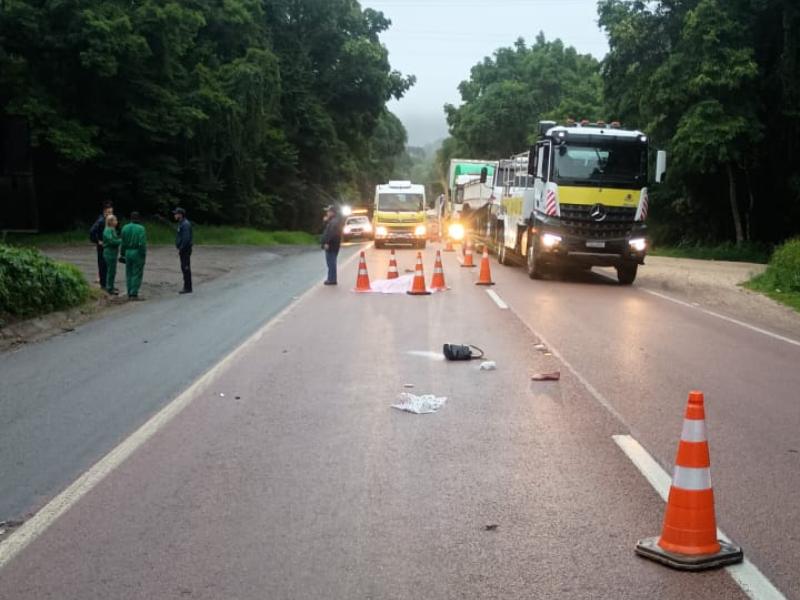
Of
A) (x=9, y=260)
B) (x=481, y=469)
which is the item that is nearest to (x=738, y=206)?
(x=9, y=260)

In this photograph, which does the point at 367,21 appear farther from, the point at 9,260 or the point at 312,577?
the point at 312,577

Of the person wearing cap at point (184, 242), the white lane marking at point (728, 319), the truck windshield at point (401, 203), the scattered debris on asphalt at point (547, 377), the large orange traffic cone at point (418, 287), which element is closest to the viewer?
the scattered debris on asphalt at point (547, 377)

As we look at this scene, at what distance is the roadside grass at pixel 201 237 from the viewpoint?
35656 millimetres

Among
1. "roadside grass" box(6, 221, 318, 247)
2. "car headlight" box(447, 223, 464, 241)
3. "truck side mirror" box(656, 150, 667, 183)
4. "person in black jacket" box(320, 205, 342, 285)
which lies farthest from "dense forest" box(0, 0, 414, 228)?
"truck side mirror" box(656, 150, 667, 183)

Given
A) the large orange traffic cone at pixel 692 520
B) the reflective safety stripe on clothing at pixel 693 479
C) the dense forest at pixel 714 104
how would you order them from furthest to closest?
1. the dense forest at pixel 714 104
2. the reflective safety stripe on clothing at pixel 693 479
3. the large orange traffic cone at pixel 692 520

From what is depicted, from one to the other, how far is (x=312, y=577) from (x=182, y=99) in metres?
38.4

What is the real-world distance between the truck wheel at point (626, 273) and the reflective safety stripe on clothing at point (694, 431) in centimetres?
1688

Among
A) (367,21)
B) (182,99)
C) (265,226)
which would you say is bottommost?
(265,226)

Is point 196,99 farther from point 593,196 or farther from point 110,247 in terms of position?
point 593,196

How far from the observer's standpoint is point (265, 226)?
53688mm

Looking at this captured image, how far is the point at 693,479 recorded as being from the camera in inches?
180

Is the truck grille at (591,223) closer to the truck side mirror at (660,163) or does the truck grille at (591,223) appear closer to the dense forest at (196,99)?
the truck side mirror at (660,163)

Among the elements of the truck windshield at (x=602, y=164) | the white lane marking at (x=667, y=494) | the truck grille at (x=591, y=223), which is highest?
the truck windshield at (x=602, y=164)

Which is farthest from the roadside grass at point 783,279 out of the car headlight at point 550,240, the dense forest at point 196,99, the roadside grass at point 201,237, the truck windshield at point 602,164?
the roadside grass at point 201,237
